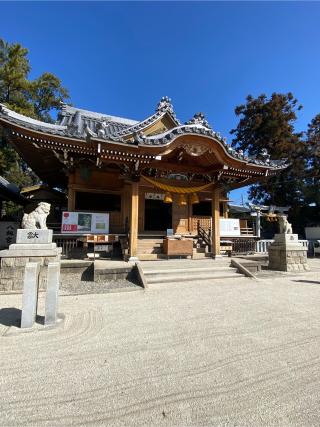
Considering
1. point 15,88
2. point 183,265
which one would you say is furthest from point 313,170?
point 15,88

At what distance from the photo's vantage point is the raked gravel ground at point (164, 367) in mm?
1912

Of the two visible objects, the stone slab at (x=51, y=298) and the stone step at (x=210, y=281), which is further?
the stone step at (x=210, y=281)

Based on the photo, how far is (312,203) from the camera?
19.3 meters

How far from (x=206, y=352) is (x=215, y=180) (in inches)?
318

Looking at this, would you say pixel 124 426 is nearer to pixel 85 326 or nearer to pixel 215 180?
pixel 85 326

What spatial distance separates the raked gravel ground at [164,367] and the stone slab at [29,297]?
0.62ft

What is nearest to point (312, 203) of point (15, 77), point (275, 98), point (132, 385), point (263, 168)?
point (275, 98)

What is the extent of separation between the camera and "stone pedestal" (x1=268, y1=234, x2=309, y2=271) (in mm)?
8852

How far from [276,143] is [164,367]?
20440mm

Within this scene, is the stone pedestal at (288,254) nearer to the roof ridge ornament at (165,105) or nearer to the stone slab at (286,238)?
the stone slab at (286,238)

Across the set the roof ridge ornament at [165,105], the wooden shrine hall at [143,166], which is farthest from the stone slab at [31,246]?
the roof ridge ornament at [165,105]

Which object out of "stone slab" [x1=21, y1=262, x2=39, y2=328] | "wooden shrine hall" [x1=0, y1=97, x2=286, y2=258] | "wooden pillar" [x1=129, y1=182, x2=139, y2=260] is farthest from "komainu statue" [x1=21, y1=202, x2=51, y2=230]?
"wooden pillar" [x1=129, y1=182, x2=139, y2=260]

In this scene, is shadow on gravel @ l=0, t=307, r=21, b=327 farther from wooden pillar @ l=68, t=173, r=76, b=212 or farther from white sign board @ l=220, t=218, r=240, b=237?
white sign board @ l=220, t=218, r=240, b=237

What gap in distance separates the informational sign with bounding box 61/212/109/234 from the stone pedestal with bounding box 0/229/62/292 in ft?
8.82
